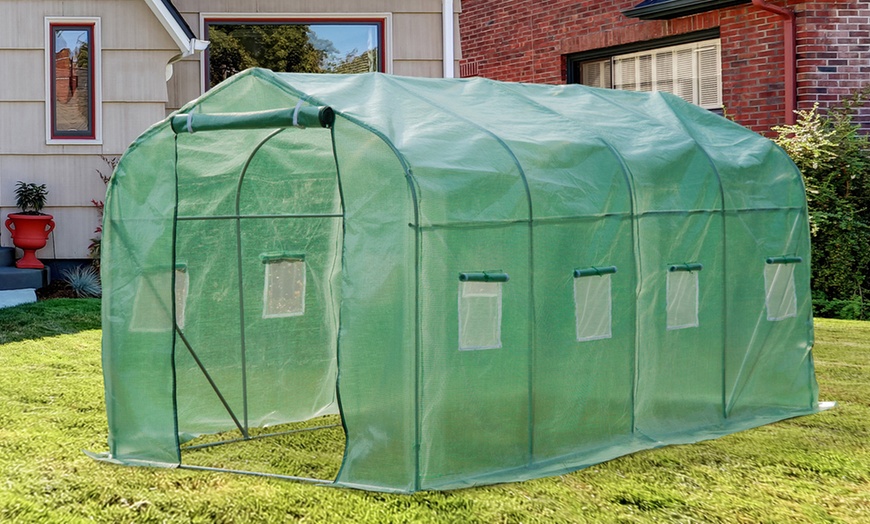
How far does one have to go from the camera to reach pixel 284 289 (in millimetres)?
6879

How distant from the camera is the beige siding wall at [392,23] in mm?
11711

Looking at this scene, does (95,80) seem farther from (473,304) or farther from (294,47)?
(473,304)

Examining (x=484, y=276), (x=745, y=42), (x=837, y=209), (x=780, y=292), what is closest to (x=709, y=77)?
(x=745, y=42)

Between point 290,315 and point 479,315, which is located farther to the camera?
point 290,315

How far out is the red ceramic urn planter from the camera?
1121cm

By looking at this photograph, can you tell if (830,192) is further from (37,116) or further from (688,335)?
(37,116)

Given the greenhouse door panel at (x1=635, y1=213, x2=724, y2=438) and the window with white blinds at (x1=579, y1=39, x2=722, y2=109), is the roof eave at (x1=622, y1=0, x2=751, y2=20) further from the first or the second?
the greenhouse door panel at (x1=635, y1=213, x2=724, y2=438)

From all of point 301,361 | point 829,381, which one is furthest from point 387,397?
point 829,381

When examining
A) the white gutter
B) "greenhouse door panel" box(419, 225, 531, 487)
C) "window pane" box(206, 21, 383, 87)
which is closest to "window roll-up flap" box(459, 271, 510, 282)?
"greenhouse door panel" box(419, 225, 531, 487)

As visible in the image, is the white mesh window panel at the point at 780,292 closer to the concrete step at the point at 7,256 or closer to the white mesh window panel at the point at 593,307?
the white mesh window panel at the point at 593,307

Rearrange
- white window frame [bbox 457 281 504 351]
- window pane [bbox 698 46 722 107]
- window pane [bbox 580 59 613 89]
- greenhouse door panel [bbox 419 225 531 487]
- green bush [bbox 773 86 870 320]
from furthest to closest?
window pane [bbox 580 59 613 89] < window pane [bbox 698 46 722 107] < green bush [bbox 773 86 870 320] < white window frame [bbox 457 281 504 351] < greenhouse door panel [bbox 419 225 531 487]

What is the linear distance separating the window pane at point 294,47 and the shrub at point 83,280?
2389 mm

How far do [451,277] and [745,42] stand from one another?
9.54 metres

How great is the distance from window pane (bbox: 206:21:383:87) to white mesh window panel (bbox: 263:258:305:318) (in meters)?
5.35
